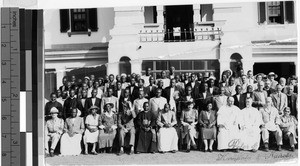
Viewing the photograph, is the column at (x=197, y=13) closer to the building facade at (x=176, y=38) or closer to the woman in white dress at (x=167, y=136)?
the building facade at (x=176, y=38)

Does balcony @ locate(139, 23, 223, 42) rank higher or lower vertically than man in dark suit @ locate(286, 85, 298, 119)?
higher

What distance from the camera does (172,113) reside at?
3828 mm

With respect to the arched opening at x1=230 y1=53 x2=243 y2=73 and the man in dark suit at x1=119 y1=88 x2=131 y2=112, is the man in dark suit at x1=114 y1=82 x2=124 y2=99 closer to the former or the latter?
the man in dark suit at x1=119 y1=88 x2=131 y2=112

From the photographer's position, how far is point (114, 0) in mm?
3830

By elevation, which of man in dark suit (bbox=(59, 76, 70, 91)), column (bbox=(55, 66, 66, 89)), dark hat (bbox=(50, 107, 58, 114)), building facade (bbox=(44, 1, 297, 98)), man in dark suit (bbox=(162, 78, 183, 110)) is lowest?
dark hat (bbox=(50, 107, 58, 114))

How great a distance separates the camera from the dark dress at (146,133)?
3.82 meters

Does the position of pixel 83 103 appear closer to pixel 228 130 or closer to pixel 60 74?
pixel 60 74

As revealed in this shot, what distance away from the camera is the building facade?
382 cm

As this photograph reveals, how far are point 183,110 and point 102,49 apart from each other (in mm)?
671

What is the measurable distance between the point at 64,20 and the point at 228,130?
1309 millimetres

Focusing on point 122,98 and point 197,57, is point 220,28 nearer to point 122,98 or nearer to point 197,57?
point 197,57

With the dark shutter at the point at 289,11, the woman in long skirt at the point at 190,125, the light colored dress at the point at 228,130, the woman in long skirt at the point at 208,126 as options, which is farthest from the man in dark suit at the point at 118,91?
the dark shutter at the point at 289,11

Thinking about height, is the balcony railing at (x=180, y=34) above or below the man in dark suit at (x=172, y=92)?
above

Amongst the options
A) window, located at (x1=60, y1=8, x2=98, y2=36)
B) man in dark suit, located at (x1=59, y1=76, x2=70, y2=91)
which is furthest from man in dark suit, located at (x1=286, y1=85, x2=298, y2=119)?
man in dark suit, located at (x1=59, y1=76, x2=70, y2=91)
